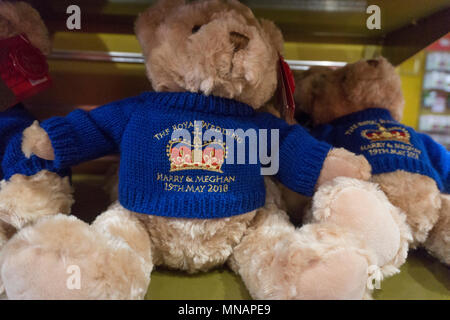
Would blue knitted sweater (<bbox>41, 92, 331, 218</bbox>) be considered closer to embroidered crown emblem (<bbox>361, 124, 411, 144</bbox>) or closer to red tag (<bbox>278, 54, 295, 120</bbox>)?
red tag (<bbox>278, 54, 295, 120</bbox>)

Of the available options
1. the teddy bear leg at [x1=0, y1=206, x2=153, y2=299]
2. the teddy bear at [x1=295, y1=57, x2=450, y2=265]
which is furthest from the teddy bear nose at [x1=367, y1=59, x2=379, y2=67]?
the teddy bear leg at [x1=0, y1=206, x2=153, y2=299]

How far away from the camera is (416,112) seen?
3.30ft

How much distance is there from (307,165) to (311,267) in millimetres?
206

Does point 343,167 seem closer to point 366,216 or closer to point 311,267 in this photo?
point 366,216

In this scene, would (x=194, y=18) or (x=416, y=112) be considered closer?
(x=194, y=18)

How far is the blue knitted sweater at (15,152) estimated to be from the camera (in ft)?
1.97

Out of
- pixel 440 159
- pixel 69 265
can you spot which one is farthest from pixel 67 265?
pixel 440 159

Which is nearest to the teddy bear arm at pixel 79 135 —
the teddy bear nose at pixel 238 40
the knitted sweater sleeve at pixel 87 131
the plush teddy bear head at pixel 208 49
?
the knitted sweater sleeve at pixel 87 131

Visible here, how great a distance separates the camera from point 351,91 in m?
0.78

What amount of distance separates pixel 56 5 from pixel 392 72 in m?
0.92
